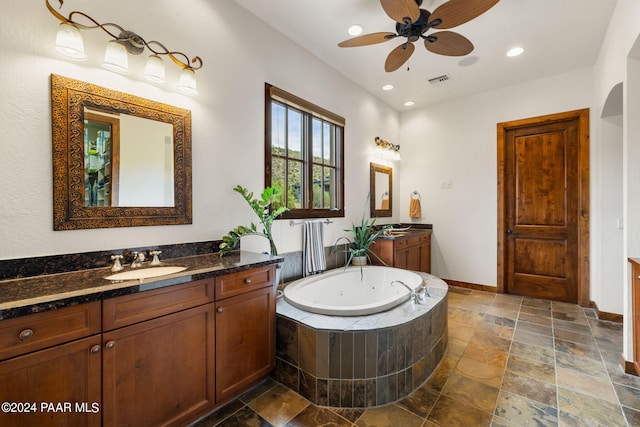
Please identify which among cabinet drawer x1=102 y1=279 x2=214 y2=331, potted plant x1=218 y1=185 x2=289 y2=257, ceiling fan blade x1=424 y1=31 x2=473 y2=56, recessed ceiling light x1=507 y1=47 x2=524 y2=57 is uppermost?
recessed ceiling light x1=507 y1=47 x2=524 y2=57

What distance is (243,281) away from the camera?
1.78 meters

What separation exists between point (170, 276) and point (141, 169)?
83cm

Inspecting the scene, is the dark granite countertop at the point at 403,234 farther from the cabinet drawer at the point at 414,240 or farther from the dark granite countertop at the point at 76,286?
the dark granite countertop at the point at 76,286

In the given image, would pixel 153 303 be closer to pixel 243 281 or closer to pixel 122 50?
pixel 243 281

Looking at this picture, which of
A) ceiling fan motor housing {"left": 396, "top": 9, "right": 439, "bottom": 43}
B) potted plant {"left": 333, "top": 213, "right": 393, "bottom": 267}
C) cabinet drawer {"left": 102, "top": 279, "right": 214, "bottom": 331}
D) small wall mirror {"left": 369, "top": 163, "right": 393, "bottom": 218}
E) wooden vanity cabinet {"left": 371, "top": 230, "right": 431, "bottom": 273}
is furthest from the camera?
small wall mirror {"left": 369, "top": 163, "right": 393, "bottom": 218}

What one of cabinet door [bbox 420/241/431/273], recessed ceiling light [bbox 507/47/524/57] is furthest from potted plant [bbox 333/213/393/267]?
recessed ceiling light [bbox 507/47/524/57]

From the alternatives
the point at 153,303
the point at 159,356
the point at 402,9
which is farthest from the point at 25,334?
the point at 402,9

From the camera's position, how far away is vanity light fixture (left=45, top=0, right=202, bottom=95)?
1.40 meters

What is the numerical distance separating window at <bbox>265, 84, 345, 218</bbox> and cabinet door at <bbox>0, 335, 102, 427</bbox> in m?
1.75

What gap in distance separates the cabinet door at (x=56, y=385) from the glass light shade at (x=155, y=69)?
4.94ft

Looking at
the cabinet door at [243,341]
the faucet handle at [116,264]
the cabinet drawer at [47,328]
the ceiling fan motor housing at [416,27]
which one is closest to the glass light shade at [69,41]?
the faucet handle at [116,264]

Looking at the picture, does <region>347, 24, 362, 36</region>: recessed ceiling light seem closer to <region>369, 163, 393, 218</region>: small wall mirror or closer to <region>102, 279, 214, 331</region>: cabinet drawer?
<region>369, 163, 393, 218</region>: small wall mirror

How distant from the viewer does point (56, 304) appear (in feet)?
3.50

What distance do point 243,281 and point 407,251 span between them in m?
2.63
